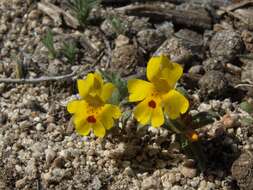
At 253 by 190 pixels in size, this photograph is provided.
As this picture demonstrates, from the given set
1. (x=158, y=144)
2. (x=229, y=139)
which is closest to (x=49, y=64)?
(x=158, y=144)

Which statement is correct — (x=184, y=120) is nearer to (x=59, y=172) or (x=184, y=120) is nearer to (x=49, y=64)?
(x=59, y=172)

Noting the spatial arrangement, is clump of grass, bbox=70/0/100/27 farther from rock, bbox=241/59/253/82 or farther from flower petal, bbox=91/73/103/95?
rock, bbox=241/59/253/82

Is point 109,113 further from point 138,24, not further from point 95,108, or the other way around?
point 138,24

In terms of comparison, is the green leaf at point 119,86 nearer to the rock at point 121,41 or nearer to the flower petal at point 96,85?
the flower petal at point 96,85

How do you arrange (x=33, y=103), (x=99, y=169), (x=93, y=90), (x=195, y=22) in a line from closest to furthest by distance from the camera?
(x=93, y=90) < (x=99, y=169) < (x=33, y=103) < (x=195, y=22)

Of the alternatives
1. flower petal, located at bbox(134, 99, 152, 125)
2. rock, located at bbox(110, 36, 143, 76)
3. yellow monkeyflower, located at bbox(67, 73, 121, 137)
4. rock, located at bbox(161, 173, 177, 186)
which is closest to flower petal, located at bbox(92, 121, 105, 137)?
yellow monkeyflower, located at bbox(67, 73, 121, 137)

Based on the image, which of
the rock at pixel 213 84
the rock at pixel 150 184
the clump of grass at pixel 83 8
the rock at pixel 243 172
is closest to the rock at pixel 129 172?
the rock at pixel 150 184

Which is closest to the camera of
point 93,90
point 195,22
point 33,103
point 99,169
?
point 93,90
